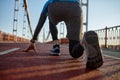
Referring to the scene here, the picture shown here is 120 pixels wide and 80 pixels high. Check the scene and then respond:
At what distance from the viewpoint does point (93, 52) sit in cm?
306

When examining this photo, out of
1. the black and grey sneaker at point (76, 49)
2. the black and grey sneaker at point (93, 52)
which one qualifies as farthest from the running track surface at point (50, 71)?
the black and grey sneaker at point (76, 49)

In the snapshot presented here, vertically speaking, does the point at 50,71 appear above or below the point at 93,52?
below

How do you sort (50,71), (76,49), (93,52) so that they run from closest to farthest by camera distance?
(50,71) < (93,52) < (76,49)

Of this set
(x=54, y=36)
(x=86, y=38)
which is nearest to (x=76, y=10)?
(x=54, y=36)

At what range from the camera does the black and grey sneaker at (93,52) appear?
10.0 feet

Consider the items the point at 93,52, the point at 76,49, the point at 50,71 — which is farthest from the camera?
the point at 76,49

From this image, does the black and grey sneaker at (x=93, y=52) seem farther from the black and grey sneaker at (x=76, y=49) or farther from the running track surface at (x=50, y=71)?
the black and grey sneaker at (x=76, y=49)

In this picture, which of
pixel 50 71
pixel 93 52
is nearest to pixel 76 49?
pixel 93 52

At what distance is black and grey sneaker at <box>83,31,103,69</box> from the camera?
120 inches

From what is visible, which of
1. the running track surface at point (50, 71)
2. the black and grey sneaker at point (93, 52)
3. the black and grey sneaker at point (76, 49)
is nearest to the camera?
the running track surface at point (50, 71)

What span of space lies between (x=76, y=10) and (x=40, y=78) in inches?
95.5

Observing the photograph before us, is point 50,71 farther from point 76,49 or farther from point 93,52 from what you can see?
point 76,49

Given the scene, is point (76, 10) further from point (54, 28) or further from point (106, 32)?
point (106, 32)

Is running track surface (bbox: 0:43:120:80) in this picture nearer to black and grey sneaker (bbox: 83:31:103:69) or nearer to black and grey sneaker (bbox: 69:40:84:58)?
black and grey sneaker (bbox: 83:31:103:69)
